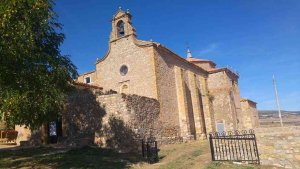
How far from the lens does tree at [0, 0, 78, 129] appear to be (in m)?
10.5

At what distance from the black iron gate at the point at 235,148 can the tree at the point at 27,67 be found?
782 cm

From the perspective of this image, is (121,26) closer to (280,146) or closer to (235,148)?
(235,148)

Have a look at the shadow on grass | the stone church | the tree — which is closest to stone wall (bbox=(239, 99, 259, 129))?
the stone church

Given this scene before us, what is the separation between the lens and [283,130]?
1219 cm

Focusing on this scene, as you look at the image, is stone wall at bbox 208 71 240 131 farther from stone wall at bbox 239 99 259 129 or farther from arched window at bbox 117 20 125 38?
arched window at bbox 117 20 125 38

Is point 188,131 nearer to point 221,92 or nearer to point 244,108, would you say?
point 221,92

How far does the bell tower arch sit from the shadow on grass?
42.8 feet

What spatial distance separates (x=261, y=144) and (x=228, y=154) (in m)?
2.06

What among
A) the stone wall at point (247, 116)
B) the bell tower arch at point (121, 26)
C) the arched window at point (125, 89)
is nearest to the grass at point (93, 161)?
the arched window at point (125, 89)

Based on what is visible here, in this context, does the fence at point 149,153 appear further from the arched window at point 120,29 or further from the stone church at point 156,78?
the arched window at point 120,29

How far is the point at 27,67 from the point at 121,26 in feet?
53.8

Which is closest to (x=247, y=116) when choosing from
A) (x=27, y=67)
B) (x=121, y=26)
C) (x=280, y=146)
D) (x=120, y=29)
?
(x=120, y=29)

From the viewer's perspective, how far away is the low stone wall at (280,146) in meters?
11.8

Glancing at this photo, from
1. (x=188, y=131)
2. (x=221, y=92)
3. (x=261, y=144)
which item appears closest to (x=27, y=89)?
(x=261, y=144)
